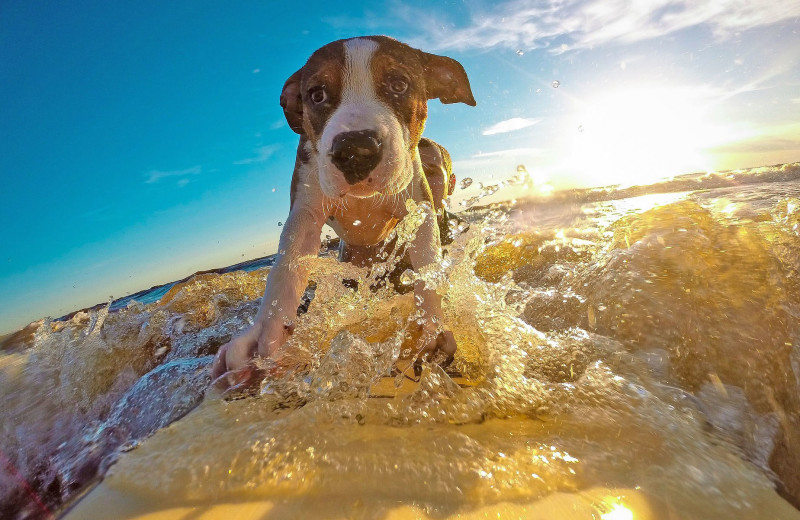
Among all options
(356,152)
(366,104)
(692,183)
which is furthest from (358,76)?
(692,183)

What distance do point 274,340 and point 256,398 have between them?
2.00 ft

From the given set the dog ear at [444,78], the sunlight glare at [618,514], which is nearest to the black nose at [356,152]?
the dog ear at [444,78]

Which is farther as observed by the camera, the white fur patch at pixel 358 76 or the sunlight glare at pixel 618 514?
the white fur patch at pixel 358 76

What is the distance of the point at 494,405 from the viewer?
141cm

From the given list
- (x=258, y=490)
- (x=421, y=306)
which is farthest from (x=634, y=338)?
(x=258, y=490)

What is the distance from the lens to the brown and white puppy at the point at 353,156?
81.1 inches

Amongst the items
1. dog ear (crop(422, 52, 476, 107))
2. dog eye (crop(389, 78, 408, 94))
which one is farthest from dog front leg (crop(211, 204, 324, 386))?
dog ear (crop(422, 52, 476, 107))

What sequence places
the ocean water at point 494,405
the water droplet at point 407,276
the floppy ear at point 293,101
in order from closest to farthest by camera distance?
the ocean water at point 494,405 < the water droplet at point 407,276 < the floppy ear at point 293,101

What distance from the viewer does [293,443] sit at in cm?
114

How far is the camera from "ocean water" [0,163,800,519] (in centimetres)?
97

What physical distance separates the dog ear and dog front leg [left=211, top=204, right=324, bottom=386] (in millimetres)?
1276

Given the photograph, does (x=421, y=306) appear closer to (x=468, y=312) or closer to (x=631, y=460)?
(x=468, y=312)

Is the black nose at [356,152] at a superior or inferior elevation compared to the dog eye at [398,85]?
inferior

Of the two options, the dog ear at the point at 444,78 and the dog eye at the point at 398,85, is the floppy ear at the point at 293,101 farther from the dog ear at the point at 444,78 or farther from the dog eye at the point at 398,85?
the dog ear at the point at 444,78
